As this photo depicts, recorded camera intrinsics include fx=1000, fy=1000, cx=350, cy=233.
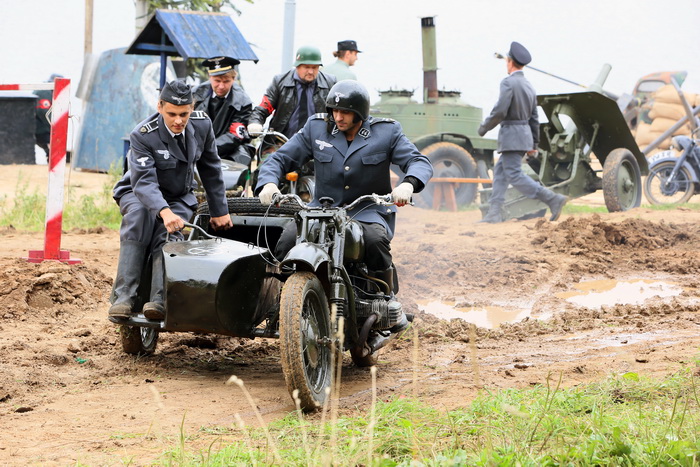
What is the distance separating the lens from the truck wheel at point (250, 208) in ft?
19.5

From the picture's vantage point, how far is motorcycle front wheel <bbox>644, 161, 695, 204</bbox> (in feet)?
57.2

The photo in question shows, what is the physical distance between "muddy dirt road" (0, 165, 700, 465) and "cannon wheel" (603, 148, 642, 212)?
122 inches

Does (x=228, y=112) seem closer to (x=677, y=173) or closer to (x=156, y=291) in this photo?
(x=156, y=291)

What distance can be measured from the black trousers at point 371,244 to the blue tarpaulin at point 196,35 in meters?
5.61

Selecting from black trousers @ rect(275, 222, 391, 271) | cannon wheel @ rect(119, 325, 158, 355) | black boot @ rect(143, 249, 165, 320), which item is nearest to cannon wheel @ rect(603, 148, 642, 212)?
black trousers @ rect(275, 222, 391, 271)

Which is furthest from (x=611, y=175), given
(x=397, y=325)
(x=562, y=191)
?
(x=397, y=325)

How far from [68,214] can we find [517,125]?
6011mm

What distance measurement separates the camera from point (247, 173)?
354 inches

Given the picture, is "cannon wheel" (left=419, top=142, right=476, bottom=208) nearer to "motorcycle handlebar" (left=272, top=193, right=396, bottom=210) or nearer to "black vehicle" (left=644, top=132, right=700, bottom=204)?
"black vehicle" (left=644, top=132, right=700, bottom=204)

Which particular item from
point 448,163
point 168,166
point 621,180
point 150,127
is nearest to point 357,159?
point 168,166

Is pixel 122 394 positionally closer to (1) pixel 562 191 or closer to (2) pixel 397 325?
(2) pixel 397 325

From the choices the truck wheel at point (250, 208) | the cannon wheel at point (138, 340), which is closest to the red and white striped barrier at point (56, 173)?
the cannon wheel at point (138, 340)

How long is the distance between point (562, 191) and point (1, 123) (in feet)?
34.3

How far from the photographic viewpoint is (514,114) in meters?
13.5
